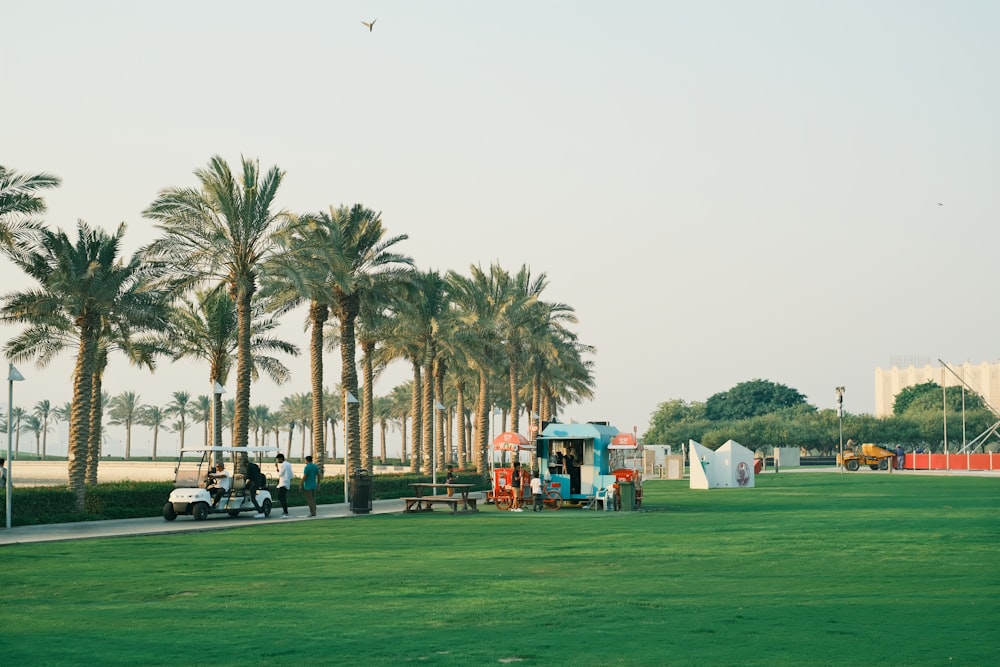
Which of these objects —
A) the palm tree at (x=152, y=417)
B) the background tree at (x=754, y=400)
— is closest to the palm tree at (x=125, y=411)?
the palm tree at (x=152, y=417)

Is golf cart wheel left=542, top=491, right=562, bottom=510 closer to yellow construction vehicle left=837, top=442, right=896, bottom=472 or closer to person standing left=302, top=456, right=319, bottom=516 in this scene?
person standing left=302, top=456, right=319, bottom=516

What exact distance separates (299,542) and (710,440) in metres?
97.8

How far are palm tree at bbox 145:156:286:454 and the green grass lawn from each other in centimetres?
1487

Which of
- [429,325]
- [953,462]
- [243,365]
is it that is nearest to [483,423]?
[429,325]

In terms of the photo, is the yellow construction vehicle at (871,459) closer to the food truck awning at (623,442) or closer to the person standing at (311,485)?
the food truck awning at (623,442)

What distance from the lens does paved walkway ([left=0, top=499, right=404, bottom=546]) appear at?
22.8m

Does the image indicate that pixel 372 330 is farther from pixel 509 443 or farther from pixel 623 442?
pixel 623 442

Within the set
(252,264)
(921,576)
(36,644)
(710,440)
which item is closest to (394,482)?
(252,264)

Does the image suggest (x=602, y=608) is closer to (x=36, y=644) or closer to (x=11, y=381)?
(x=36, y=644)

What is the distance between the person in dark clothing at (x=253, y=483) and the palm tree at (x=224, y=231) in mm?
7864

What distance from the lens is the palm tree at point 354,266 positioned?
4362 centimetres

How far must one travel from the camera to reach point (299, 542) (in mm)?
21500

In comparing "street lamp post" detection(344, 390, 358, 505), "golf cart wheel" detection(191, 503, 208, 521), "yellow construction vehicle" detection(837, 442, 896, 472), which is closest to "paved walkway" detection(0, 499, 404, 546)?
"golf cart wheel" detection(191, 503, 208, 521)

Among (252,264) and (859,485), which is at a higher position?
(252,264)
